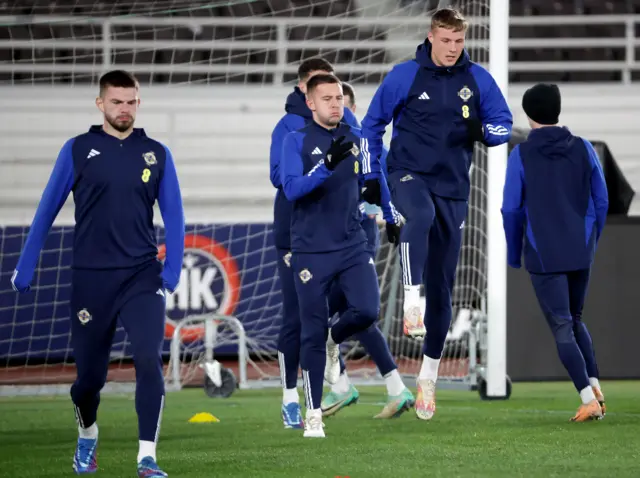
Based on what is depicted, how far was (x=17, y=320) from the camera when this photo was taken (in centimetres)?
1227

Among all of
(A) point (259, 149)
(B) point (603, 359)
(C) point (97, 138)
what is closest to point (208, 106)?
(A) point (259, 149)

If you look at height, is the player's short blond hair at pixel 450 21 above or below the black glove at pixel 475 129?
above

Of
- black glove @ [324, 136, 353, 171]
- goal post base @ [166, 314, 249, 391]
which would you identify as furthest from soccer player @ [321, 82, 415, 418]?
goal post base @ [166, 314, 249, 391]

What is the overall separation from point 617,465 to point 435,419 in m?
2.50

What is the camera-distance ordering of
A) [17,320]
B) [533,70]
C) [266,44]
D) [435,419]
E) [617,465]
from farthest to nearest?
[533,70] → [266,44] → [17,320] → [435,419] → [617,465]

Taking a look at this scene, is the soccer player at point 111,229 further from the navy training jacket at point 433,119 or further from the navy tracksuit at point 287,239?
the navy tracksuit at point 287,239

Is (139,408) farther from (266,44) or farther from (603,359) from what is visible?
(266,44)

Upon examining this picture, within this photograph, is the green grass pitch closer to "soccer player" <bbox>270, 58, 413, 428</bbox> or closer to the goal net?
"soccer player" <bbox>270, 58, 413, 428</bbox>

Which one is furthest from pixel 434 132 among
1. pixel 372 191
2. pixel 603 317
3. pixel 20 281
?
pixel 603 317

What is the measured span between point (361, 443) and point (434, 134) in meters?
1.68

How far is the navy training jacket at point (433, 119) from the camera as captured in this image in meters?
6.63

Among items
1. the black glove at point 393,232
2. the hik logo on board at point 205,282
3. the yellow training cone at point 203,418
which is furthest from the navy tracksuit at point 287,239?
the hik logo on board at point 205,282

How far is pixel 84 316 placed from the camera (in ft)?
16.8

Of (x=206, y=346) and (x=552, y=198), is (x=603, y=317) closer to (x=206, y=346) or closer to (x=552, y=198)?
(x=206, y=346)
